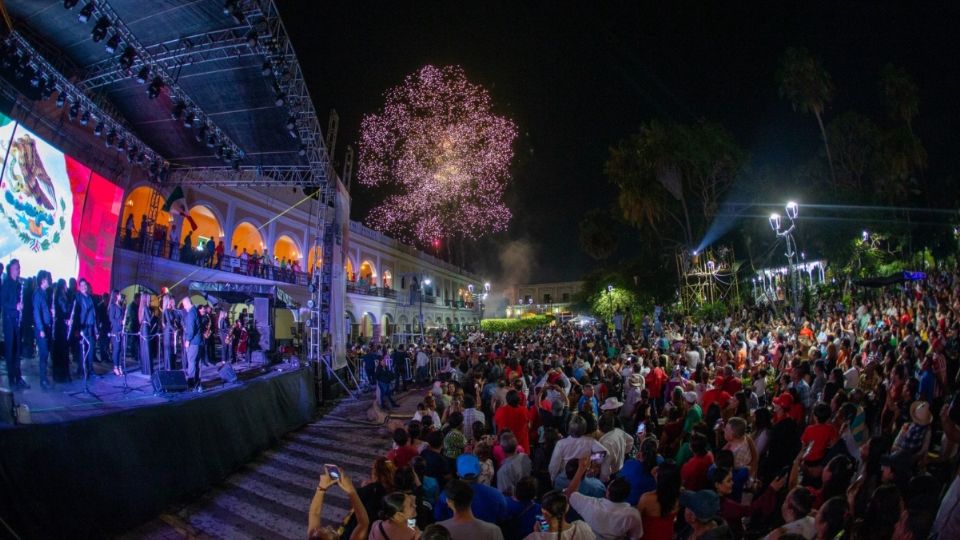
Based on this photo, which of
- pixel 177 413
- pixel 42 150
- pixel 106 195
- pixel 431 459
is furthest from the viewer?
pixel 106 195

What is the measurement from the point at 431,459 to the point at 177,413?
3.98 meters

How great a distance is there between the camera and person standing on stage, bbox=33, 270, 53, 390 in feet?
A: 25.2

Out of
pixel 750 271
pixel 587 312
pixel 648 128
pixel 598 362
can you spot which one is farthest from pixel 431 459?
pixel 587 312

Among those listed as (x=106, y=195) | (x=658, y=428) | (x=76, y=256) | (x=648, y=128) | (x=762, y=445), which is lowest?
(x=658, y=428)

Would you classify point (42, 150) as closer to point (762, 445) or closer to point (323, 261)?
point (323, 261)

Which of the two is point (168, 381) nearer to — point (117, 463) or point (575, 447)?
point (117, 463)

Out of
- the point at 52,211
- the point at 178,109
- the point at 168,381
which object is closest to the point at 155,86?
the point at 178,109

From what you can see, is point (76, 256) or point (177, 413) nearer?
point (177, 413)

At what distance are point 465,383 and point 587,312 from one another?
117 feet

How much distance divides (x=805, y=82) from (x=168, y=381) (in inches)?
1313

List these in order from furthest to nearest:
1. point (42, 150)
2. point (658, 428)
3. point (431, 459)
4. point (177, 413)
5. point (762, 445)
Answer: point (42, 150) → point (658, 428) → point (177, 413) → point (762, 445) → point (431, 459)

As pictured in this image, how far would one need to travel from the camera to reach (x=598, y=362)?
10602 millimetres

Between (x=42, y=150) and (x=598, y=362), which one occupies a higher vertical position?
(x=42, y=150)

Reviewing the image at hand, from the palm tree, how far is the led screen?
32850 millimetres
